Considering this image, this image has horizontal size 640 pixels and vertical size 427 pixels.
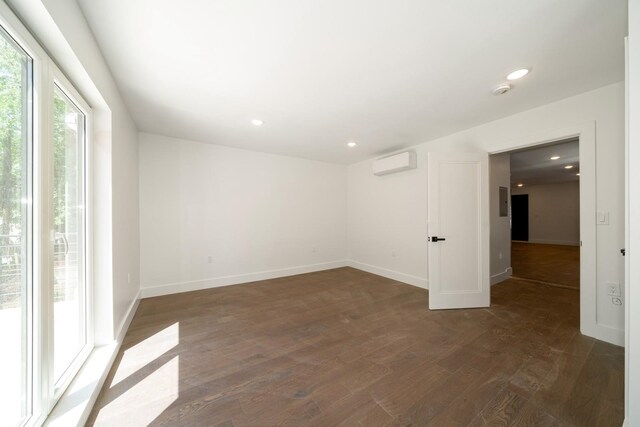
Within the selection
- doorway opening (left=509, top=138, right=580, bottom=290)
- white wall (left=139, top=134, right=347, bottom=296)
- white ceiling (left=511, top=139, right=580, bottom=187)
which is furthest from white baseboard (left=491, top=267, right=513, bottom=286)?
white wall (left=139, top=134, right=347, bottom=296)

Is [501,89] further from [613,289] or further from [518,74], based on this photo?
[613,289]

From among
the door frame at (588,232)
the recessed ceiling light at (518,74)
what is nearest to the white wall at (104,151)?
the recessed ceiling light at (518,74)

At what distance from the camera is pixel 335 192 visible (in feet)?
18.4

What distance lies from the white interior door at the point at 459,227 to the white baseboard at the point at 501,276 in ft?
4.24

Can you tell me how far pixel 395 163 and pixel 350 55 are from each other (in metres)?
2.75

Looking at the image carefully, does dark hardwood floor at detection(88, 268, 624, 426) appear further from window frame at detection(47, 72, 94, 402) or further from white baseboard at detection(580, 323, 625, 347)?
window frame at detection(47, 72, 94, 402)

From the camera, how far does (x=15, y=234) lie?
1136mm

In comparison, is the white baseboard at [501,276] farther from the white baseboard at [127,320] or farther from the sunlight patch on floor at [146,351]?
the white baseboard at [127,320]

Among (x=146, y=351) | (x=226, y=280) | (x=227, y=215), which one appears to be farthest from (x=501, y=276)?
(x=146, y=351)

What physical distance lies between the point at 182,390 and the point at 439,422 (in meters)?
1.78

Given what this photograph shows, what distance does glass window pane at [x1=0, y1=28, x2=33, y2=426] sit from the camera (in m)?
1.06

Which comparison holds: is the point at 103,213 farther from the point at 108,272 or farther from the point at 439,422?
the point at 439,422

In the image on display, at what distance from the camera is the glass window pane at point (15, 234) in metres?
1.06

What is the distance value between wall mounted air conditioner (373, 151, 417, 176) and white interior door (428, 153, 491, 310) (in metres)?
0.93
